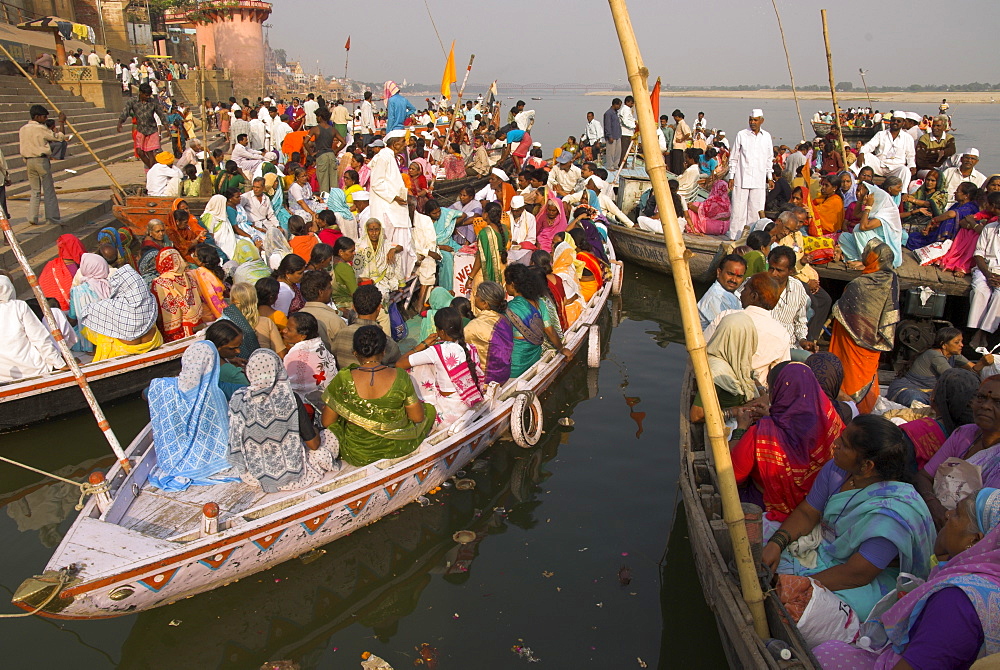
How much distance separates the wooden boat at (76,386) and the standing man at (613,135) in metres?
13.8

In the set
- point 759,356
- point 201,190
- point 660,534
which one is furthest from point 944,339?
point 201,190

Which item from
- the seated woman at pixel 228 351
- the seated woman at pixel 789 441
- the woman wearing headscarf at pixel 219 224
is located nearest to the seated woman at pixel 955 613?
the seated woman at pixel 789 441

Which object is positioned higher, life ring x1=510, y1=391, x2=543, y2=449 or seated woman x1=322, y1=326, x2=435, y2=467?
seated woman x1=322, y1=326, x2=435, y2=467

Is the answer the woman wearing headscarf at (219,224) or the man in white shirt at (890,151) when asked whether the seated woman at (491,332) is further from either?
the man in white shirt at (890,151)

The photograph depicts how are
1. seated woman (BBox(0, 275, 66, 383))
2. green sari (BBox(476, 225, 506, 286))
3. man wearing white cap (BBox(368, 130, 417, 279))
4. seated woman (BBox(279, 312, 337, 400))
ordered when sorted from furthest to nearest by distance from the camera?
man wearing white cap (BBox(368, 130, 417, 279)) → green sari (BBox(476, 225, 506, 286)) → seated woman (BBox(0, 275, 66, 383)) → seated woman (BBox(279, 312, 337, 400))

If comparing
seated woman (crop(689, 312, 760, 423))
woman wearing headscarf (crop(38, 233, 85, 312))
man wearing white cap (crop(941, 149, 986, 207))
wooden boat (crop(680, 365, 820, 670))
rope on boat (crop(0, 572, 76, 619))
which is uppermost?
man wearing white cap (crop(941, 149, 986, 207))

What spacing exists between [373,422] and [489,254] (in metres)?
4.14

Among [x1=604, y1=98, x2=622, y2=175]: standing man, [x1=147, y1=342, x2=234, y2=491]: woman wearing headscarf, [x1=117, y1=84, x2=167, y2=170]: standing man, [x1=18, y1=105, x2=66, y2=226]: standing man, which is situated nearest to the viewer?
[x1=147, y1=342, x2=234, y2=491]: woman wearing headscarf

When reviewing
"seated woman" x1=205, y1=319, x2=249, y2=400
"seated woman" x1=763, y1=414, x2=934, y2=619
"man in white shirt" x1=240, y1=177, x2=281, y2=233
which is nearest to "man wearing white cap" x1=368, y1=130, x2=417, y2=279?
"man in white shirt" x1=240, y1=177, x2=281, y2=233

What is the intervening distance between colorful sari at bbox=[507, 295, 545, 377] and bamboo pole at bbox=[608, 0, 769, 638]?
3.27 meters

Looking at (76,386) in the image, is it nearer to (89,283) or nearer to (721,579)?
(89,283)

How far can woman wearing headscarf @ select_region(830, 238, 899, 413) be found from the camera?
19.5 ft

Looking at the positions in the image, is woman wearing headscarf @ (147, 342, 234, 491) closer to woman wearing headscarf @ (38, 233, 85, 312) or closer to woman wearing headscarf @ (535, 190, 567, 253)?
woman wearing headscarf @ (38, 233, 85, 312)

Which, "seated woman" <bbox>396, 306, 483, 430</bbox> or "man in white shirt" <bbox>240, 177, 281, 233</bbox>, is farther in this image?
"man in white shirt" <bbox>240, 177, 281, 233</bbox>
